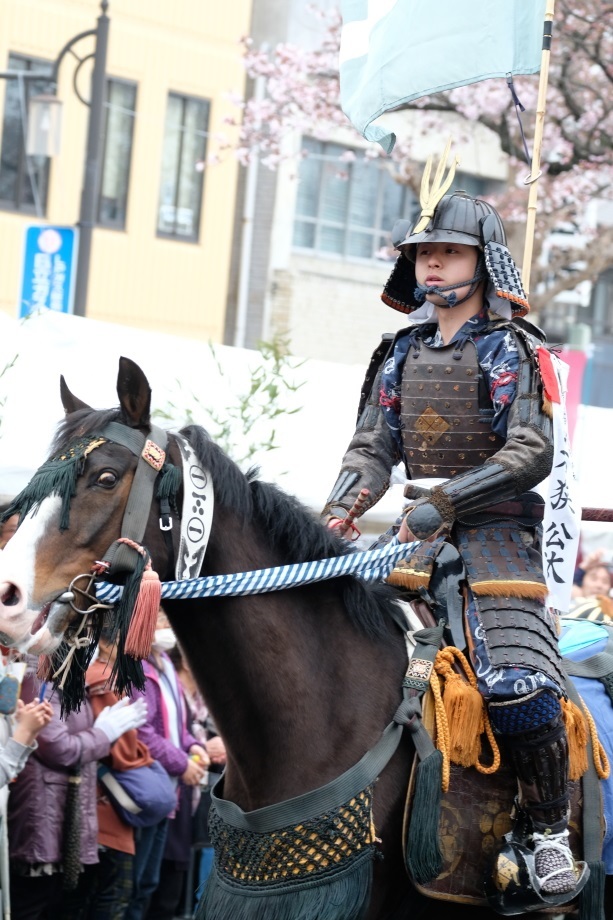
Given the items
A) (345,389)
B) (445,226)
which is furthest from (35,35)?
(445,226)

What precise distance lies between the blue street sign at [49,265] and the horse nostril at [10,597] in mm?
8262

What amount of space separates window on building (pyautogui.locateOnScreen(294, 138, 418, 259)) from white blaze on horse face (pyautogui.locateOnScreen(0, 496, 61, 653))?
1813cm

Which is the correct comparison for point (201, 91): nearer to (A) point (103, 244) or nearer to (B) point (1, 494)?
(A) point (103, 244)

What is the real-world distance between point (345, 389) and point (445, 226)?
4577 mm

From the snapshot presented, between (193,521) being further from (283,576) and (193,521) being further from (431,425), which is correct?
(431,425)

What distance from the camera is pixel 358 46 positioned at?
660 cm

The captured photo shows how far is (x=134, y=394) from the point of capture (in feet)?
12.9

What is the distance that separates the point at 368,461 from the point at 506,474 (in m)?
0.73

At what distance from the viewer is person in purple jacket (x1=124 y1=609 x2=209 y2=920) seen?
23.5 feet

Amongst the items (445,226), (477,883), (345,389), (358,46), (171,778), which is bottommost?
(171,778)

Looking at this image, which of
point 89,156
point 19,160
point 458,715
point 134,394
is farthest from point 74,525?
point 19,160

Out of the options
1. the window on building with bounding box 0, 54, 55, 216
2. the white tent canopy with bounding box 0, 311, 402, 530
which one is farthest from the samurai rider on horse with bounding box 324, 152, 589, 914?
the window on building with bounding box 0, 54, 55, 216

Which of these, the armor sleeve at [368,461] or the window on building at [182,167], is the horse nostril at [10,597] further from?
the window on building at [182,167]

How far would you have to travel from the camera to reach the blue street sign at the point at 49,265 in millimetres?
11656
